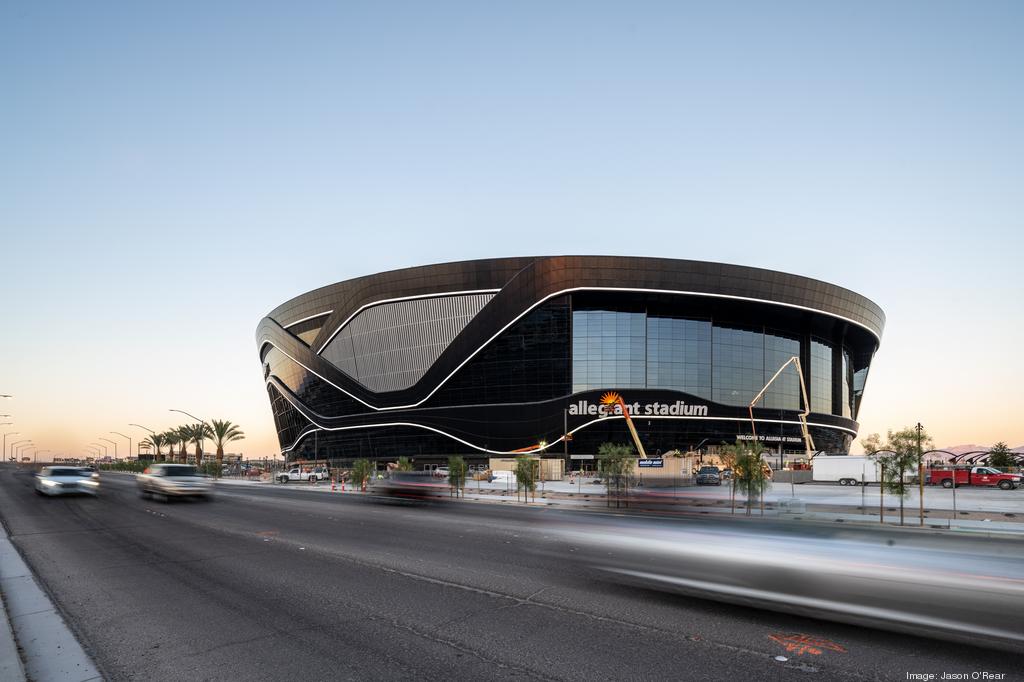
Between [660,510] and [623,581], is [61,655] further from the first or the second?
[660,510]

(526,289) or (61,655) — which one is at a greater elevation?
(526,289)

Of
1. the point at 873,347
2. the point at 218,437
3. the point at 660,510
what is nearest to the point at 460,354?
the point at 218,437

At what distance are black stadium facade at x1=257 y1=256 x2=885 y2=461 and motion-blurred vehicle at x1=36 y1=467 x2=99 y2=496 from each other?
5783 cm

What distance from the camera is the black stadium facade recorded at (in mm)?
88312

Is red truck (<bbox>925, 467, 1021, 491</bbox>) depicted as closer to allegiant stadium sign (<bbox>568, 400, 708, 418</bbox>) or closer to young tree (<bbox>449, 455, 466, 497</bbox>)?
young tree (<bbox>449, 455, 466, 497</bbox>)

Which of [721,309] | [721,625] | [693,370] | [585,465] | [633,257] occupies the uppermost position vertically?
[633,257]

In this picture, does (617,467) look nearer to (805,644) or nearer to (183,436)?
(805,644)

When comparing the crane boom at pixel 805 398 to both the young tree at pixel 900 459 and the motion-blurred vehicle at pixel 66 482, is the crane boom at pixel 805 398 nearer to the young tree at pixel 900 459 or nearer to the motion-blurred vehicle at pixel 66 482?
the young tree at pixel 900 459

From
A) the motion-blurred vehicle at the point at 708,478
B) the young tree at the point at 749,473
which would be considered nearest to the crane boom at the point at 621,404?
the motion-blurred vehicle at the point at 708,478

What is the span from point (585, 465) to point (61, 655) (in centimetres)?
8201

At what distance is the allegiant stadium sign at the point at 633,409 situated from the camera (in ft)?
284

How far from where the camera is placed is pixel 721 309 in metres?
93.6

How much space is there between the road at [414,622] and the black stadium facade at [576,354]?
237 feet

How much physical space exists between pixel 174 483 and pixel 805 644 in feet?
102
